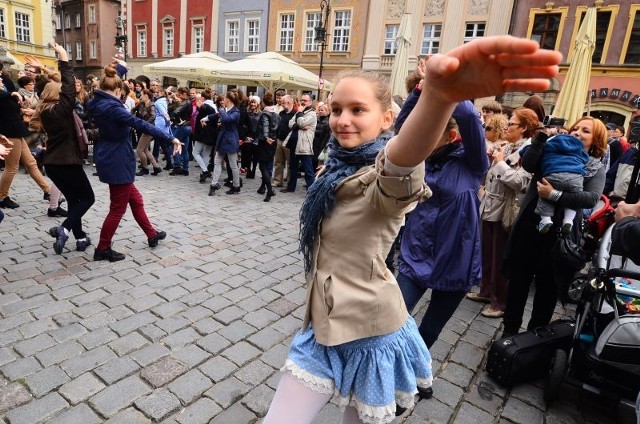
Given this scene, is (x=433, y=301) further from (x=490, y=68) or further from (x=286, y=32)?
(x=286, y=32)

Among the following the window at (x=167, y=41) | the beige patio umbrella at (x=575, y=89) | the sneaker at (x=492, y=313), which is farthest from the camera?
the window at (x=167, y=41)

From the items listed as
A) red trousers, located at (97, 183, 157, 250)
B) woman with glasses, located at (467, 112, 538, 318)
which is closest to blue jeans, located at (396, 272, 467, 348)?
woman with glasses, located at (467, 112, 538, 318)

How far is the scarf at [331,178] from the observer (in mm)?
1471

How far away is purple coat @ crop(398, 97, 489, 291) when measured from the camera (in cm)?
252

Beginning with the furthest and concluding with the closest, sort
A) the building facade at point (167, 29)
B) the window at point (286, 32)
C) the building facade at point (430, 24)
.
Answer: the building facade at point (167, 29) → the window at point (286, 32) → the building facade at point (430, 24)

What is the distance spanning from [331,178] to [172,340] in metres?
2.32

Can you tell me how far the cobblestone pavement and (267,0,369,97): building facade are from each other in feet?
65.9

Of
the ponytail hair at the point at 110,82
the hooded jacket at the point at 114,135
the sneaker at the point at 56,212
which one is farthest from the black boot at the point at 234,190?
the ponytail hair at the point at 110,82

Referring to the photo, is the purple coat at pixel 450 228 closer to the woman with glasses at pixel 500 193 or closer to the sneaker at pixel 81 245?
the woman with glasses at pixel 500 193

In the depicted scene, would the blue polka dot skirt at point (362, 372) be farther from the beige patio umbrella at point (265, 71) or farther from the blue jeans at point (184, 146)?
the beige patio umbrella at point (265, 71)

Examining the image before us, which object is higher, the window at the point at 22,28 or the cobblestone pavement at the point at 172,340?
the window at the point at 22,28

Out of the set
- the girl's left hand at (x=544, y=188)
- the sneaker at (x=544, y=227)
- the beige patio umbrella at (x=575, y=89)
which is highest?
the beige patio umbrella at (x=575, y=89)

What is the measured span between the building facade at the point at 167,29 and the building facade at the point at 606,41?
793 inches

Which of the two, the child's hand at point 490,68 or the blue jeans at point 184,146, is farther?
the blue jeans at point 184,146
